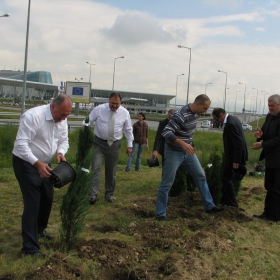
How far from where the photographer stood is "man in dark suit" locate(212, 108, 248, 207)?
6.40 metres

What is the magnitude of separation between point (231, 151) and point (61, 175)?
3.50 m

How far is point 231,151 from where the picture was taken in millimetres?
6609

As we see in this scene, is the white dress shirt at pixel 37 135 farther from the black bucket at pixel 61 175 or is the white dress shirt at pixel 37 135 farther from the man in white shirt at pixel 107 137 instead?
the man in white shirt at pixel 107 137

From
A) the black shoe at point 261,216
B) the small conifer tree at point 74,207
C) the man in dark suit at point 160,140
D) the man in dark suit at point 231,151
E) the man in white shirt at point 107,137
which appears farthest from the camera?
the man in dark suit at point 160,140

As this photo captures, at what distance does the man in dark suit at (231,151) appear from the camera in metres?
6.40

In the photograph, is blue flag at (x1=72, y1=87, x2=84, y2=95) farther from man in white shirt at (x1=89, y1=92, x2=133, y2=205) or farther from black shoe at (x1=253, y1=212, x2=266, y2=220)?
black shoe at (x1=253, y1=212, x2=266, y2=220)

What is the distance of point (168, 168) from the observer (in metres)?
5.70

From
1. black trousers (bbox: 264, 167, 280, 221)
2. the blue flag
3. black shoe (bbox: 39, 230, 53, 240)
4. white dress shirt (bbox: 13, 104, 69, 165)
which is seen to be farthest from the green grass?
the blue flag

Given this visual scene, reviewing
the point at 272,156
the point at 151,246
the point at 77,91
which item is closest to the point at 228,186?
the point at 272,156

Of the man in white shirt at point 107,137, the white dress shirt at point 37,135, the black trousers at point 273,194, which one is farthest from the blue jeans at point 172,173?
the white dress shirt at point 37,135

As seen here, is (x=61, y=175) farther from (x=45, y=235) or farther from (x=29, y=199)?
(x=45, y=235)

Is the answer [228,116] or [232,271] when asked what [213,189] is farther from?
[232,271]

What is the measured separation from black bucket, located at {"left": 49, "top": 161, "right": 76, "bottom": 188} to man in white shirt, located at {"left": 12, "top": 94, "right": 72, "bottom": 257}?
0.22ft

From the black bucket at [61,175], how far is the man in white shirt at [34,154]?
7cm
